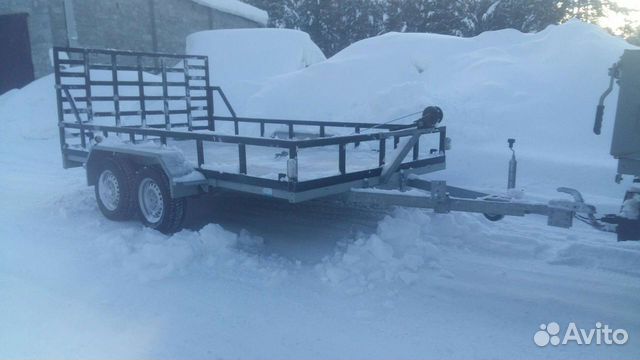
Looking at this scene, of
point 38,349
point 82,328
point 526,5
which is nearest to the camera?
point 38,349

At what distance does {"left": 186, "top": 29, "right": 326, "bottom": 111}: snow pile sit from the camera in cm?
1570

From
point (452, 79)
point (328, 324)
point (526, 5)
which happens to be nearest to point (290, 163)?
point (328, 324)

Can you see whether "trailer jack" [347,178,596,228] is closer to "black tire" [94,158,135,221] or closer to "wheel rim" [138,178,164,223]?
"wheel rim" [138,178,164,223]

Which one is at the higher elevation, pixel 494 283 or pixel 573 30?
pixel 573 30

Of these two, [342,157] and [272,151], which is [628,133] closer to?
[342,157]

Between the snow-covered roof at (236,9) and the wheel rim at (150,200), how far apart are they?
52.3 ft

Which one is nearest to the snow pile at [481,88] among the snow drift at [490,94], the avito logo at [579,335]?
the snow drift at [490,94]

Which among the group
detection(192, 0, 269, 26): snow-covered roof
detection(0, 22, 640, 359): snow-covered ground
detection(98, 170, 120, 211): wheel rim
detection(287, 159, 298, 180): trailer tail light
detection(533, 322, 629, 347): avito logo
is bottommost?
detection(533, 322, 629, 347): avito logo

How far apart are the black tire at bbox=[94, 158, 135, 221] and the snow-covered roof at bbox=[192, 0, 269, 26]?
1533 cm

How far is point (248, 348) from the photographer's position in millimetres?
3314

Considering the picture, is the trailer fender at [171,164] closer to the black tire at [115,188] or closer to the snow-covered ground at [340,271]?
the black tire at [115,188]

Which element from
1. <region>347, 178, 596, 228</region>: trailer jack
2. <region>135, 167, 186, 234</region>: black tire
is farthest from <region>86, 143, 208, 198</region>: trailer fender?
<region>347, 178, 596, 228</region>: trailer jack

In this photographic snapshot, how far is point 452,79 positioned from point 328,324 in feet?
26.3

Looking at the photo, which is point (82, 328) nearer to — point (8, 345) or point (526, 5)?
point (8, 345)
